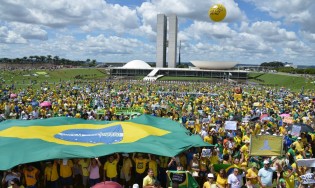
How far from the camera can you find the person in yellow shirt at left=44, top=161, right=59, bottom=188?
892 centimetres

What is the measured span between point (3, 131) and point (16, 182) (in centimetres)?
479

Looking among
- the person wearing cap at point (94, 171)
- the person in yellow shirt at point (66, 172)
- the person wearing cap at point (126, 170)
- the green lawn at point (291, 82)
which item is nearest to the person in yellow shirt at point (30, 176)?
the person in yellow shirt at point (66, 172)

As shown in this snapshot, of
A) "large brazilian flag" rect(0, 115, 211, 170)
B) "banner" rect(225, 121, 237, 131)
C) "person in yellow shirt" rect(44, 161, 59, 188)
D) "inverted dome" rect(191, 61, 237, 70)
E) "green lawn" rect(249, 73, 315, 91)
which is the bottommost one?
"green lawn" rect(249, 73, 315, 91)

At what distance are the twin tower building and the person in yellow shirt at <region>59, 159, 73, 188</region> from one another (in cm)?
11459

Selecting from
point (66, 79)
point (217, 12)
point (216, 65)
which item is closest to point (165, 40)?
point (216, 65)

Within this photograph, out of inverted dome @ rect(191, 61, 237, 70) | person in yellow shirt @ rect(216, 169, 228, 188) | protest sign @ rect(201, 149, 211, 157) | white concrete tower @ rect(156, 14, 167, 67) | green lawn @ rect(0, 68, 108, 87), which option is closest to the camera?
person in yellow shirt @ rect(216, 169, 228, 188)

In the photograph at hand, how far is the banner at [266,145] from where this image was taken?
10469 mm

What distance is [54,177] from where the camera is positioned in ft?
29.3

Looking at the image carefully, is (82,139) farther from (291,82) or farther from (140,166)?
(291,82)

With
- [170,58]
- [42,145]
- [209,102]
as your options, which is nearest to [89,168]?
[42,145]

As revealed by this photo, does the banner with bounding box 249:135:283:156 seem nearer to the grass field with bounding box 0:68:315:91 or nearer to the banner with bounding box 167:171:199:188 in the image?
the banner with bounding box 167:171:199:188

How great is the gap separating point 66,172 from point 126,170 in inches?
66.5

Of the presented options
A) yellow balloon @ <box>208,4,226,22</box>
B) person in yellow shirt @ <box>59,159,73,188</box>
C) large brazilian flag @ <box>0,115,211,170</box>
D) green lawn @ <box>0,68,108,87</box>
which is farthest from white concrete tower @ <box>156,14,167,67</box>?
person in yellow shirt @ <box>59,159,73,188</box>

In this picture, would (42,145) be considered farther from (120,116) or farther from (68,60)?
(68,60)
